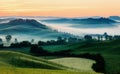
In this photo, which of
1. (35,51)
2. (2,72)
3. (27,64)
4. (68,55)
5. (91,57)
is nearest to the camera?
(2,72)

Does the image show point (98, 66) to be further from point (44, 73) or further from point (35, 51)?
point (35, 51)

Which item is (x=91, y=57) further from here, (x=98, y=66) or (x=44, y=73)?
(x=44, y=73)

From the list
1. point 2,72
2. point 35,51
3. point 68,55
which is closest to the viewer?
point 2,72

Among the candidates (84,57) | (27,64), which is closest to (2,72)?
(27,64)

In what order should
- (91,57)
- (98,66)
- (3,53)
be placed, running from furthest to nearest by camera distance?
(91,57) → (98,66) → (3,53)

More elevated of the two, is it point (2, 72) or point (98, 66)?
point (2, 72)

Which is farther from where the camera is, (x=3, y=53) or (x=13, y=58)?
(x=3, y=53)

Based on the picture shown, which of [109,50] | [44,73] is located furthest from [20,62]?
[109,50]

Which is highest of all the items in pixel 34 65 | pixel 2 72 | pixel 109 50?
pixel 2 72

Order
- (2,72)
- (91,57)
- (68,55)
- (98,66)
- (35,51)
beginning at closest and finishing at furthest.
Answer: (2,72) < (98,66) < (91,57) < (68,55) < (35,51)
